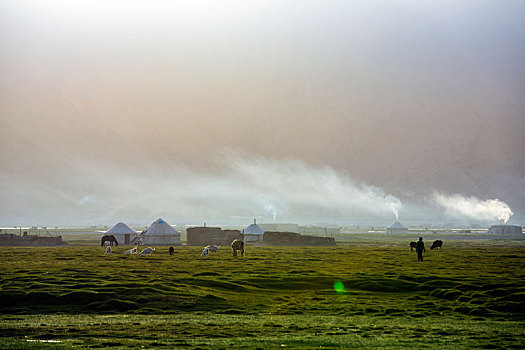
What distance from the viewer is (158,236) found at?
126 m

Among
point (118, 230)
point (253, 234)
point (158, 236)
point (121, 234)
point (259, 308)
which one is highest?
point (118, 230)

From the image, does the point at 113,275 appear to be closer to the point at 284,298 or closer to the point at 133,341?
the point at 284,298

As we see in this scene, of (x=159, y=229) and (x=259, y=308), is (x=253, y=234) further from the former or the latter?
(x=259, y=308)

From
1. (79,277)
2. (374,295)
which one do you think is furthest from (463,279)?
Result: (79,277)

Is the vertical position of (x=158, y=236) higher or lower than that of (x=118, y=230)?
lower

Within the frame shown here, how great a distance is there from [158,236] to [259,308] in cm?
9447

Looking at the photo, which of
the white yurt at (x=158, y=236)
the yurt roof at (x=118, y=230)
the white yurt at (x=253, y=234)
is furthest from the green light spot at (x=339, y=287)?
the white yurt at (x=253, y=234)

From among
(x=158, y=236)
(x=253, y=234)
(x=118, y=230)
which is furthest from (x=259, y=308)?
(x=253, y=234)

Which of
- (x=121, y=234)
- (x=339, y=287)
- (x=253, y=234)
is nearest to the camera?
(x=339, y=287)

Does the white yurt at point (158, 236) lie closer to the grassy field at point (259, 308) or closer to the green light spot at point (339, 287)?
the grassy field at point (259, 308)

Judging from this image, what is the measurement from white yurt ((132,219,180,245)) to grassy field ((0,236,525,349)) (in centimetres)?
6849

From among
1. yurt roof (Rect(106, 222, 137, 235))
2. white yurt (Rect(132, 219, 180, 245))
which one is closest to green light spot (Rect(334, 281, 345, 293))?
white yurt (Rect(132, 219, 180, 245))

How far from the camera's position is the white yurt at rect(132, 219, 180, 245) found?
12512 cm

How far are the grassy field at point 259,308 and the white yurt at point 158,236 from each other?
6849 centimetres
